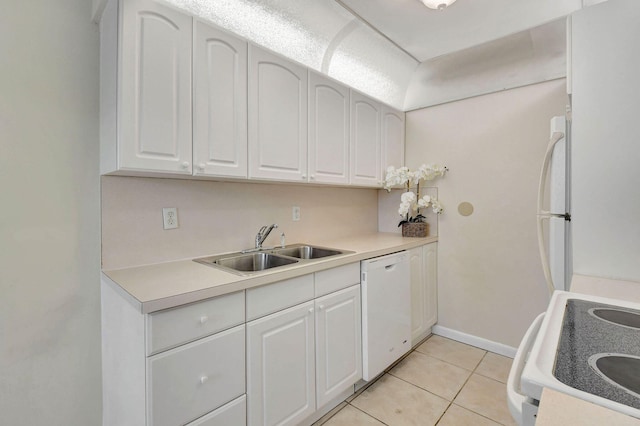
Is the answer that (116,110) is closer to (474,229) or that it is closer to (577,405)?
(577,405)

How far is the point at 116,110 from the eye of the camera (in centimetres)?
129

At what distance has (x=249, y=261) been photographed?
192 centimetres

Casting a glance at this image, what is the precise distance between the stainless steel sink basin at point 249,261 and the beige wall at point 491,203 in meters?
1.63

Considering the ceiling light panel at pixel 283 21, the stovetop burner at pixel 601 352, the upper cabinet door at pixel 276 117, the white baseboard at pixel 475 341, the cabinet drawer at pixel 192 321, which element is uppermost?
the ceiling light panel at pixel 283 21

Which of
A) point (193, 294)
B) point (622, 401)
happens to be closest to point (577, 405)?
point (622, 401)

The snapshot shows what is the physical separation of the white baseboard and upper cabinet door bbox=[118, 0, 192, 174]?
2.53m

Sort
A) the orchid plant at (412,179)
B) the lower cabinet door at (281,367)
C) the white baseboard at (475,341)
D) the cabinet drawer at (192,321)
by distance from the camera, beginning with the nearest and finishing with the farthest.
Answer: the cabinet drawer at (192,321) → the lower cabinet door at (281,367) → the white baseboard at (475,341) → the orchid plant at (412,179)

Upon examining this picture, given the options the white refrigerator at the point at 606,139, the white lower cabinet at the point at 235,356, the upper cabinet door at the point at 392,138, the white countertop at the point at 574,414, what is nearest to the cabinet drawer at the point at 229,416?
the white lower cabinet at the point at 235,356

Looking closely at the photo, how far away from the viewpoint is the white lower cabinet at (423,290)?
2.46 meters

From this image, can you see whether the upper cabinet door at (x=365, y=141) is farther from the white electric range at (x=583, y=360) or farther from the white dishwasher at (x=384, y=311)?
the white electric range at (x=583, y=360)

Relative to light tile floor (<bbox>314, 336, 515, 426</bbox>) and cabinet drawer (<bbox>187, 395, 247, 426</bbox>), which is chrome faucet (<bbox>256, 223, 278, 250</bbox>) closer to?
cabinet drawer (<bbox>187, 395, 247, 426</bbox>)

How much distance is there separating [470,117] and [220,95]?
207cm

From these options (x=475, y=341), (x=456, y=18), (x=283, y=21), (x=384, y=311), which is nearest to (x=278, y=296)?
(x=384, y=311)

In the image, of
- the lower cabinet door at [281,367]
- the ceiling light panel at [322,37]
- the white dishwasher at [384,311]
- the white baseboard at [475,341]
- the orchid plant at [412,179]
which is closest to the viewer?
the lower cabinet door at [281,367]
